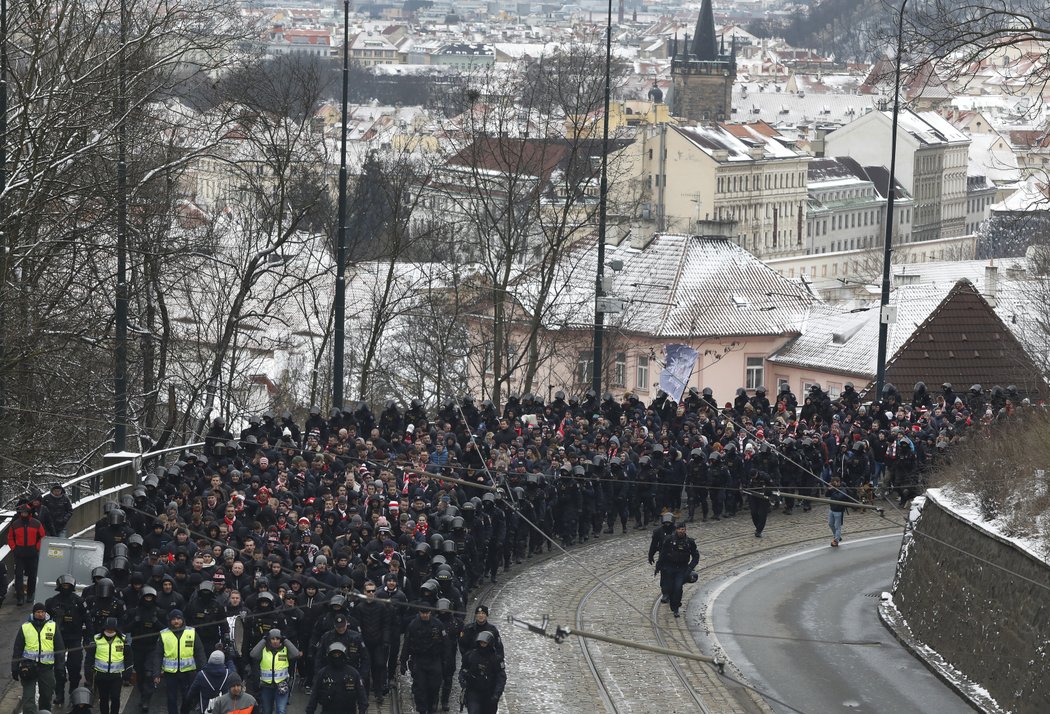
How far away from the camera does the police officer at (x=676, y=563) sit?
828 inches

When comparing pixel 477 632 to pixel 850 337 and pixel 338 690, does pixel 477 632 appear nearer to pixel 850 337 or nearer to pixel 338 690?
pixel 338 690

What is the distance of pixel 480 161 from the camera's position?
3997 centimetres

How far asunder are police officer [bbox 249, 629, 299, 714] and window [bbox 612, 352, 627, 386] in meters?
34.0

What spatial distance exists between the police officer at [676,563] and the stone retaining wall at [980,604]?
2511mm

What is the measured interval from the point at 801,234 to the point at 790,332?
98216 mm

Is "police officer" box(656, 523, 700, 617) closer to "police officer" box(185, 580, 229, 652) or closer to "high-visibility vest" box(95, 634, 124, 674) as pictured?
"police officer" box(185, 580, 229, 652)

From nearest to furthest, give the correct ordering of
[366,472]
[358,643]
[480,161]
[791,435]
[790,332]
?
[358,643], [366,472], [791,435], [480,161], [790,332]

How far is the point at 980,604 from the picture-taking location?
1845 cm

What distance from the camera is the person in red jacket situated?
19203 mm

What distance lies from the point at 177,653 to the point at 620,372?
3633cm

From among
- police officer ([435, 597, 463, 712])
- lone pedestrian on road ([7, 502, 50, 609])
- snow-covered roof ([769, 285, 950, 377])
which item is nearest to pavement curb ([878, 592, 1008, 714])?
police officer ([435, 597, 463, 712])

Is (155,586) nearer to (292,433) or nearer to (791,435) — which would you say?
(292,433)

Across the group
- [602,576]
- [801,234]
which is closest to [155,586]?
[602,576]

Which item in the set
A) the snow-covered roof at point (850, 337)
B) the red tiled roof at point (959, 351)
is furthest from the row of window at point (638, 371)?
the red tiled roof at point (959, 351)
